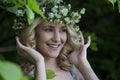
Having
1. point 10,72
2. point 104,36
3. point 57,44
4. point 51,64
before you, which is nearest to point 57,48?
point 57,44

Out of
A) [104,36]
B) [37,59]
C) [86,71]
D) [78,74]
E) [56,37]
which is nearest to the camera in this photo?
[37,59]

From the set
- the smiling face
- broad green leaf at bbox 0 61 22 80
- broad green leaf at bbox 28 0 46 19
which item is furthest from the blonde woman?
broad green leaf at bbox 0 61 22 80

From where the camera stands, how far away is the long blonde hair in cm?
198

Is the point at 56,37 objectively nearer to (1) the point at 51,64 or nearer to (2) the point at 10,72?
(1) the point at 51,64

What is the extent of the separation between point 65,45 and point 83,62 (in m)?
0.15

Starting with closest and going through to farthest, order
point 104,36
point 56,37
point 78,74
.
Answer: point 56,37 < point 78,74 < point 104,36

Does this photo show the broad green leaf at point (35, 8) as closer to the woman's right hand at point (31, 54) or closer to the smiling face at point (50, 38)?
the woman's right hand at point (31, 54)

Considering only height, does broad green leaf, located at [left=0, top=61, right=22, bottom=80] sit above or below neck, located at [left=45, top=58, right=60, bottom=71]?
above

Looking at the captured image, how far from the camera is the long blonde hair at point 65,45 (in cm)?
198

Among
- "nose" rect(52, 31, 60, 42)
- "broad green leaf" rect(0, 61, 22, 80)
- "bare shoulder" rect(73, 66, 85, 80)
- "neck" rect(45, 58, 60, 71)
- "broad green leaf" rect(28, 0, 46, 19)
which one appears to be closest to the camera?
"broad green leaf" rect(0, 61, 22, 80)

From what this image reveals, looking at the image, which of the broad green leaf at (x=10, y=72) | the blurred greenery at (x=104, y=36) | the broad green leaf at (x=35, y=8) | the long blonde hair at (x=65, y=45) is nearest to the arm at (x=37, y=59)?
the long blonde hair at (x=65, y=45)

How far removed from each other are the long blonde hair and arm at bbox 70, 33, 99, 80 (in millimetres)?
39

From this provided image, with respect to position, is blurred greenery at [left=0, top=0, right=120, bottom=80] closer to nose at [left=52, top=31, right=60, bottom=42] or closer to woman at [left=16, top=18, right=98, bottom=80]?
woman at [left=16, top=18, right=98, bottom=80]

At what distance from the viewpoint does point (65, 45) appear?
7.03ft
